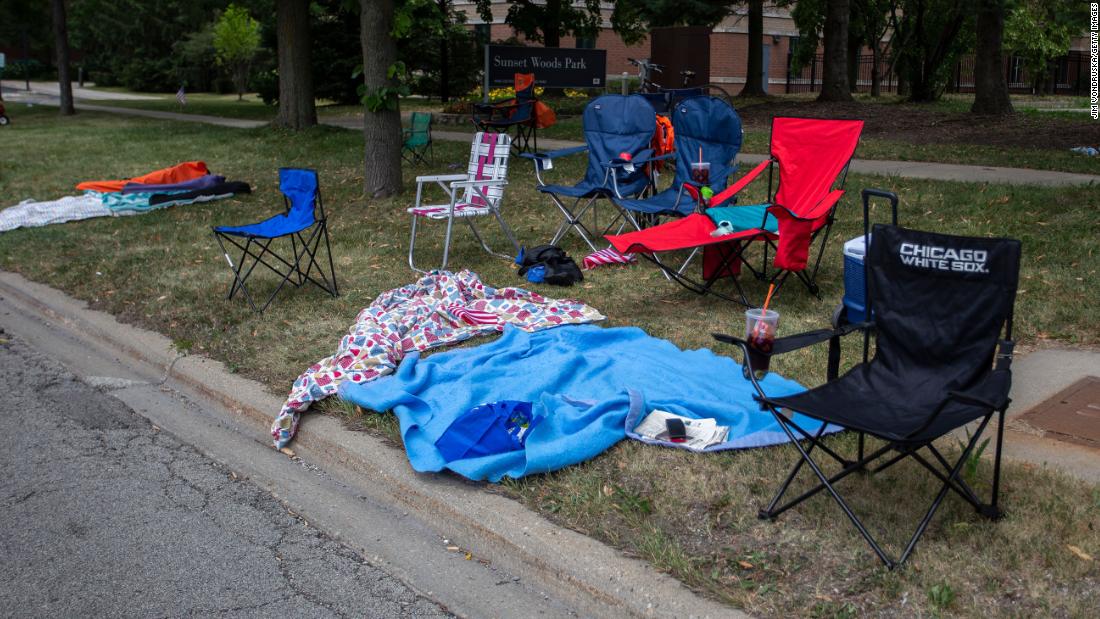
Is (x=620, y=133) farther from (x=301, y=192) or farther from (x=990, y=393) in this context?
(x=990, y=393)

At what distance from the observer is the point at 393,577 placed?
383 centimetres

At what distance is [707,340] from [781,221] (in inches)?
37.1

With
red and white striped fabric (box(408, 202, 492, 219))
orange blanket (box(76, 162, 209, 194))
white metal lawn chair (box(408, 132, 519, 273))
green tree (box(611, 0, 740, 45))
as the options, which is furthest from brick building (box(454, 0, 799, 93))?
red and white striped fabric (box(408, 202, 492, 219))

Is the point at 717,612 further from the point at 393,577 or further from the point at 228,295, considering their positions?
the point at 228,295

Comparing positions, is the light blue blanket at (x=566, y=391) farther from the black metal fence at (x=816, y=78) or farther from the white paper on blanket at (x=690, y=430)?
the black metal fence at (x=816, y=78)

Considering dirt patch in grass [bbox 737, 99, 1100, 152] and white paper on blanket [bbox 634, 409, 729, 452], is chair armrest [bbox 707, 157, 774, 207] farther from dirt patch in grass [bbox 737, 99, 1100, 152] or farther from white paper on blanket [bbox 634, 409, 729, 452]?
dirt patch in grass [bbox 737, 99, 1100, 152]

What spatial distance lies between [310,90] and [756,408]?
1550 centimetres

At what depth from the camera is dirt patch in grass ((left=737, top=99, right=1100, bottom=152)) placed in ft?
45.9

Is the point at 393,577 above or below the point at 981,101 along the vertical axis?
below

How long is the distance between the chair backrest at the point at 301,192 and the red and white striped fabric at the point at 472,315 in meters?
1.55

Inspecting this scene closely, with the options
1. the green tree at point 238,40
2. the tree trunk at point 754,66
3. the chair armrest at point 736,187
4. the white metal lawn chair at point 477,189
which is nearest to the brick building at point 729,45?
the green tree at point 238,40

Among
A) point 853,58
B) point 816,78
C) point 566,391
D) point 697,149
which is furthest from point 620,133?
point 816,78

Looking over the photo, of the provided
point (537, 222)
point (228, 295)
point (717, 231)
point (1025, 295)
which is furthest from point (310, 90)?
point (1025, 295)

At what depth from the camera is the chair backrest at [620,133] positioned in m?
9.05
